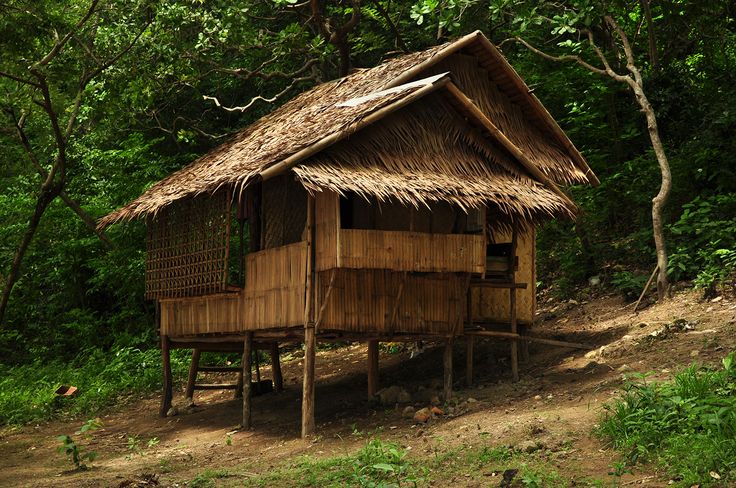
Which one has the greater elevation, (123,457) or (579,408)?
(579,408)

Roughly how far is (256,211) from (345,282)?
8.36 feet

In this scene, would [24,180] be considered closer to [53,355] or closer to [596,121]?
[53,355]

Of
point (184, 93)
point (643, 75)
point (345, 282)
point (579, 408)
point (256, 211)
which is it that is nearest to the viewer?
point (579, 408)

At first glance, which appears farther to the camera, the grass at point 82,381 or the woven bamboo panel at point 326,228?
the grass at point 82,381

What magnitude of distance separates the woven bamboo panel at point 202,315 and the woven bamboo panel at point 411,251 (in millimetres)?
2658

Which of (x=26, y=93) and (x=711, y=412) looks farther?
(x=26, y=93)

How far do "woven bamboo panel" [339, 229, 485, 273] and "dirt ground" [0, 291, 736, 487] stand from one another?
172 centimetres

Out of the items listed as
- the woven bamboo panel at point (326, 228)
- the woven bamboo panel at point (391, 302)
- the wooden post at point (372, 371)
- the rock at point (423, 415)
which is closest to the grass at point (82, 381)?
the wooden post at point (372, 371)

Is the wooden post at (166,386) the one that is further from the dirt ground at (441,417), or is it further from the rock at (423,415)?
the rock at (423,415)

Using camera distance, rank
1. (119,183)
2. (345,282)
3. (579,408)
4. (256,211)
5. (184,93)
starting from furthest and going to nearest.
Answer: (184,93) → (119,183) → (256,211) → (345,282) → (579,408)

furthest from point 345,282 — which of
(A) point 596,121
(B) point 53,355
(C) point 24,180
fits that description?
(C) point 24,180

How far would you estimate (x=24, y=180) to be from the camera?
74.9 feet

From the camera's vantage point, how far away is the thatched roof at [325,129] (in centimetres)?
1230

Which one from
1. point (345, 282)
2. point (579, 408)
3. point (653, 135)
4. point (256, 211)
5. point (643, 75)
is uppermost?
point (643, 75)
